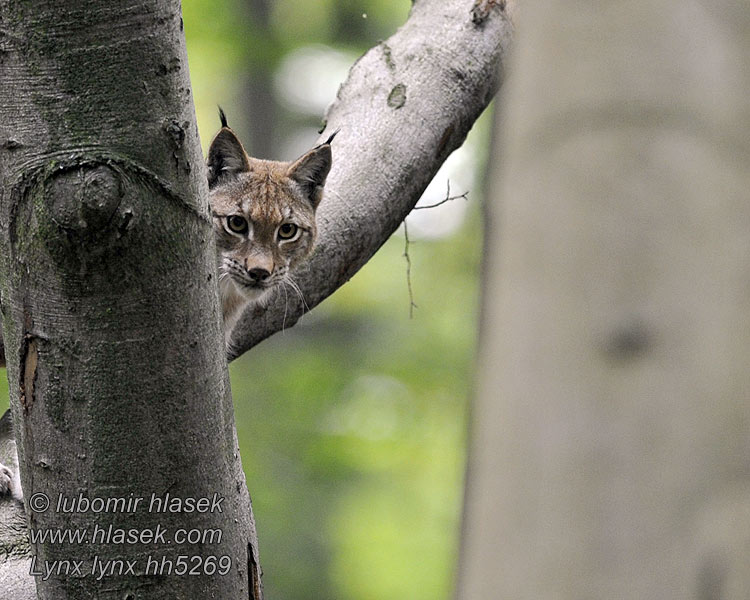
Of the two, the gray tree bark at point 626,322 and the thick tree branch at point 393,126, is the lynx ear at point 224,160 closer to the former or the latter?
the thick tree branch at point 393,126

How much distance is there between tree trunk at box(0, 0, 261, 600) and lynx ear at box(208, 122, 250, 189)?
250cm

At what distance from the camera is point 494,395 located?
1.10m

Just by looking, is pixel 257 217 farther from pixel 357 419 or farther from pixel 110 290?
pixel 357 419

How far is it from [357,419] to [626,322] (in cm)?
925

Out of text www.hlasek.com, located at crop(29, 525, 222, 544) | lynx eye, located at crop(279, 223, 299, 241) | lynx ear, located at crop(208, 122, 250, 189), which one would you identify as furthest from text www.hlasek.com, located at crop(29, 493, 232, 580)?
lynx ear, located at crop(208, 122, 250, 189)

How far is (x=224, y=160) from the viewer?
15.1ft

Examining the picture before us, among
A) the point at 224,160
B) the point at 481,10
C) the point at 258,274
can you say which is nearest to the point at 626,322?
the point at 258,274

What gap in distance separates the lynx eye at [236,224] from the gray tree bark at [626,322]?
11.5 feet

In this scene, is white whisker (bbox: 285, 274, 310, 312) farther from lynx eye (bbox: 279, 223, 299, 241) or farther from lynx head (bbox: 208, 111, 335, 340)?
lynx eye (bbox: 279, 223, 299, 241)

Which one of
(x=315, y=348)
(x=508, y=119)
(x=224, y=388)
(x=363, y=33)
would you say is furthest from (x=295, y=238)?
(x=363, y=33)

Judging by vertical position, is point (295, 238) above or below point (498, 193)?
above

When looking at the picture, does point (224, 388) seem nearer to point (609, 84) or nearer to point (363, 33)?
point (609, 84)

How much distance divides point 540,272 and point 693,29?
0.33m

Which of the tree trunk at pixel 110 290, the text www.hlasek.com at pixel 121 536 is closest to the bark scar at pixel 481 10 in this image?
the tree trunk at pixel 110 290
